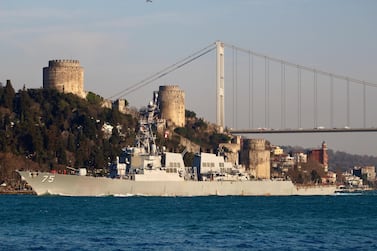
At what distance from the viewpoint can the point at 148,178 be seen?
80500 millimetres

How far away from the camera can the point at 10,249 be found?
34969 millimetres

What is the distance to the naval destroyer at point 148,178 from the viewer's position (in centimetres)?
7925

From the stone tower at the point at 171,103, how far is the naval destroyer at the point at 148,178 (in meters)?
51.8

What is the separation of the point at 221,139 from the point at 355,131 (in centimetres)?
3404

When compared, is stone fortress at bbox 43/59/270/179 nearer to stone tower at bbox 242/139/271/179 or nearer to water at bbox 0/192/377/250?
stone tower at bbox 242/139/271/179

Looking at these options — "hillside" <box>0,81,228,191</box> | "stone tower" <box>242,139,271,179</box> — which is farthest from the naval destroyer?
"stone tower" <box>242,139,271,179</box>

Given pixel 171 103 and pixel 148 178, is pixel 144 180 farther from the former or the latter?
pixel 171 103

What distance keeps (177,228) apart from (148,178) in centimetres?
3578

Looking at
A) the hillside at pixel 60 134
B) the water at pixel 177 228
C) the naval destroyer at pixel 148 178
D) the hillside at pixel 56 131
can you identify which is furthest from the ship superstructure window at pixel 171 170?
the hillside at pixel 56 131

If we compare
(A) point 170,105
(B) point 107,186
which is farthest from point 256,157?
(B) point 107,186

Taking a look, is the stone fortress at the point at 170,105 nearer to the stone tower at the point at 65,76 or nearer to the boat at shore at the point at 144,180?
the stone tower at the point at 65,76

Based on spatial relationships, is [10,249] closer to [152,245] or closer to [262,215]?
[152,245]

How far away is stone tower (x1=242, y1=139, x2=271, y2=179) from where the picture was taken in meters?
136

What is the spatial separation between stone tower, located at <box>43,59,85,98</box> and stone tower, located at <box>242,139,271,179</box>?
22102mm
